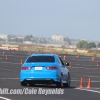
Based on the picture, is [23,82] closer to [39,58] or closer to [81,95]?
[39,58]

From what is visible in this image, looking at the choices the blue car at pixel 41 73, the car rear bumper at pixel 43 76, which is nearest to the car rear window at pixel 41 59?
the blue car at pixel 41 73

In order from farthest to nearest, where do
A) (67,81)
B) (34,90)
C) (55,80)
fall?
(67,81), (55,80), (34,90)

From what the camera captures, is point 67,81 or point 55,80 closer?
point 55,80

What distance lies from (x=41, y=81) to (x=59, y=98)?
15.6ft

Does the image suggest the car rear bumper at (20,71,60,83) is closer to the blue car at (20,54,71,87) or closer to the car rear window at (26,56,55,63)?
the blue car at (20,54,71,87)

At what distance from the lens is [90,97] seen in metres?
20.4

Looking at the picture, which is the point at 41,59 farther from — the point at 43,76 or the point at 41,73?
the point at 43,76

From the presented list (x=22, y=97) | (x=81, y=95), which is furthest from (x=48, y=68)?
(x=22, y=97)

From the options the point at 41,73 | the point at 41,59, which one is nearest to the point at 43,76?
the point at 41,73

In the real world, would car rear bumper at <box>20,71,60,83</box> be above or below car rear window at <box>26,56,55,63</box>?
below

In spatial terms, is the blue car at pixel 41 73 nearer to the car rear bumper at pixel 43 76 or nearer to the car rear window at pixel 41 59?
the car rear bumper at pixel 43 76

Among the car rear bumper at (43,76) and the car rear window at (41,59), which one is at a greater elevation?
the car rear window at (41,59)

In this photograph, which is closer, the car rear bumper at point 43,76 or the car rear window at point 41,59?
the car rear bumper at point 43,76

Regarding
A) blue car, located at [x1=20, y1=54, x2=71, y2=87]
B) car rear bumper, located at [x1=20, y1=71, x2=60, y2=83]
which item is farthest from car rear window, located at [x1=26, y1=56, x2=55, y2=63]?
car rear bumper, located at [x1=20, y1=71, x2=60, y2=83]
